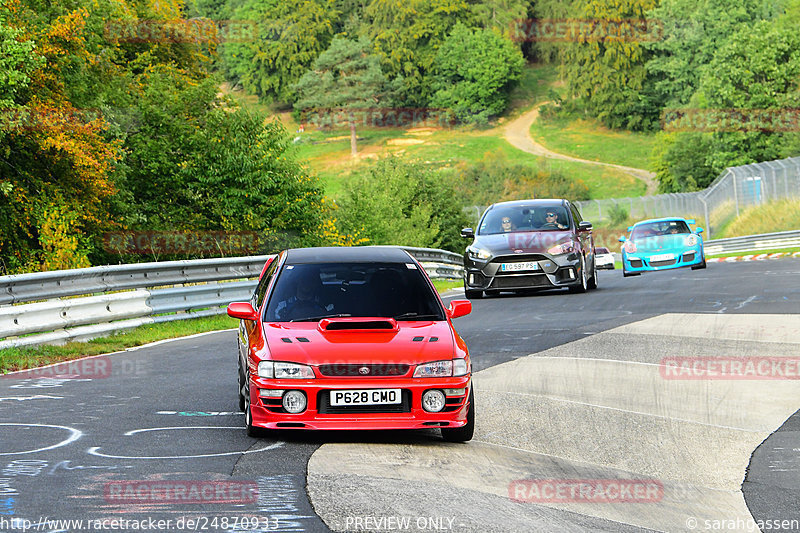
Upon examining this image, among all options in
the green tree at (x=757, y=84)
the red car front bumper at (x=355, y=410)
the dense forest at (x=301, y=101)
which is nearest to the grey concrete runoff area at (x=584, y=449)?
the red car front bumper at (x=355, y=410)

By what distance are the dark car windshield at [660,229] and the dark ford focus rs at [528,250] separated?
26.8 ft

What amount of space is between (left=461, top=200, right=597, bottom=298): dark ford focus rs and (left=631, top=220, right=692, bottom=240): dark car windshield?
8.17 metres

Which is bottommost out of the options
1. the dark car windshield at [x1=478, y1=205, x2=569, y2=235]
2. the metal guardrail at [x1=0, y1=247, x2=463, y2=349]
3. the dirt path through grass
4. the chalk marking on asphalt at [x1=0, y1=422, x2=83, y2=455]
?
the dirt path through grass

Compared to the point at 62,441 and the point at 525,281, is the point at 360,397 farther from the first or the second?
the point at 525,281

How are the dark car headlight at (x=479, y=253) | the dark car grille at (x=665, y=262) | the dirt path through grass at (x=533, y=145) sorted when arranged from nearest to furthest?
the dark car headlight at (x=479, y=253)
the dark car grille at (x=665, y=262)
the dirt path through grass at (x=533, y=145)

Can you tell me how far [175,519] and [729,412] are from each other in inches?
207

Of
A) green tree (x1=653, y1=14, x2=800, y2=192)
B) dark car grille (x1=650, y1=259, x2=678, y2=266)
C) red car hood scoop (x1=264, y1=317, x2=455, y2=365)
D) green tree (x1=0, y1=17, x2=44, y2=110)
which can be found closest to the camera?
red car hood scoop (x1=264, y1=317, x2=455, y2=365)

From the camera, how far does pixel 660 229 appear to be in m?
29.7

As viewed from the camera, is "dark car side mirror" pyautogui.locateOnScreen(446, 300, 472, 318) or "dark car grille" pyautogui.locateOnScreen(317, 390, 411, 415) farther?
"dark car side mirror" pyautogui.locateOnScreen(446, 300, 472, 318)

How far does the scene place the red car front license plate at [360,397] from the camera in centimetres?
738

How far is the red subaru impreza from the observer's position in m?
7.41

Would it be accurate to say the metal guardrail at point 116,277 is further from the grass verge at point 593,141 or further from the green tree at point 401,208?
the grass verge at point 593,141

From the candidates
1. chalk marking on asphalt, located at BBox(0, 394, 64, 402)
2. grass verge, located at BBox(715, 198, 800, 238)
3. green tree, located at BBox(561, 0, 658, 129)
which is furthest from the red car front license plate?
green tree, located at BBox(561, 0, 658, 129)

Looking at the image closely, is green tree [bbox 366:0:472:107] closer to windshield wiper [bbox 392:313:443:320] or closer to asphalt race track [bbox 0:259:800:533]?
asphalt race track [bbox 0:259:800:533]
